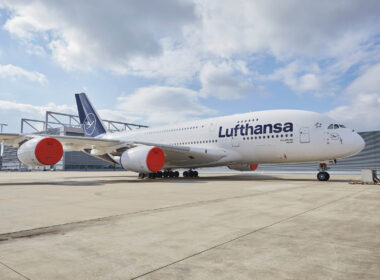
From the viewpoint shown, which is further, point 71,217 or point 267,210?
point 267,210

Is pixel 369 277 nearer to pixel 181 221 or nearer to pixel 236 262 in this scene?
pixel 236 262

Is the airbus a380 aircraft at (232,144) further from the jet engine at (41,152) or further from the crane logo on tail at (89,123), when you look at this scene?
the crane logo on tail at (89,123)

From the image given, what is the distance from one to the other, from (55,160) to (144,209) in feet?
32.1

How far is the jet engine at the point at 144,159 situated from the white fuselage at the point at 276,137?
4.35 meters

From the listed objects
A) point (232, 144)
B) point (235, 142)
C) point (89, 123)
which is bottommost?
point (232, 144)

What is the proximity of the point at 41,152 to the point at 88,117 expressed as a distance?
14081mm

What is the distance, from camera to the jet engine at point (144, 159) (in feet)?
49.8

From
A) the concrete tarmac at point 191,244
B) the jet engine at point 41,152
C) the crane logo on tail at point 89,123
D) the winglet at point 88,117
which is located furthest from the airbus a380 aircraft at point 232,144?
the concrete tarmac at point 191,244

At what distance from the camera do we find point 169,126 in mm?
22359

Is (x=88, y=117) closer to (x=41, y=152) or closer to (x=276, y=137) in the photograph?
(x=41, y=152)

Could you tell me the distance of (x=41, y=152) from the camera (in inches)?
513

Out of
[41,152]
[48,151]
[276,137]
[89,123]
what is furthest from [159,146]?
[89,123]

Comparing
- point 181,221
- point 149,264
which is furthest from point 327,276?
point 181,221

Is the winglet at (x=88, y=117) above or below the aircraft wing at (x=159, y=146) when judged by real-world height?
above
